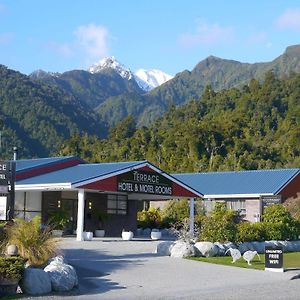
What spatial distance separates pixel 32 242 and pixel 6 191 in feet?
6.78

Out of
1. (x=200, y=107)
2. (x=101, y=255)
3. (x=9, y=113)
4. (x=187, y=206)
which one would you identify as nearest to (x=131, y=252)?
(x=101, y=255)

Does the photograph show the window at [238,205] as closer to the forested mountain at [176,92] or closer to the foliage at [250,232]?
the foliage at [250,232]

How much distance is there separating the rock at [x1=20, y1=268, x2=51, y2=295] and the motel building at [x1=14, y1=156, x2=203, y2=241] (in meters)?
15.4

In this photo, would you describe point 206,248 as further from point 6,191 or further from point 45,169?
point 45,169

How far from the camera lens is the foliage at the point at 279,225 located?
29.5 m

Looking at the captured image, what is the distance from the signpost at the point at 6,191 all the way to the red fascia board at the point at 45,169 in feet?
50.8

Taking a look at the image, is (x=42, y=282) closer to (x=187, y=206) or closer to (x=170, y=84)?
(x=187, y=206)

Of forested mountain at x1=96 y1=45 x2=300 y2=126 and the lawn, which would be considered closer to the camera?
the lawn

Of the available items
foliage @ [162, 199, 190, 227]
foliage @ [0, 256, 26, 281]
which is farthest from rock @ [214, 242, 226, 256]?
foliage @ [162, 199, 190, 227]

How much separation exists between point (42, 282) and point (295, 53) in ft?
543

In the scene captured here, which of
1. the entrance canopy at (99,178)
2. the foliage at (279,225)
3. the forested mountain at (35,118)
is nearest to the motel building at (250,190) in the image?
the entrance canopy at (99,178)

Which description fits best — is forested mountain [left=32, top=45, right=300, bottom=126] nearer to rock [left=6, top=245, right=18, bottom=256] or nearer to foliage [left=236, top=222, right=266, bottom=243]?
foliage [left=236, top=222, right=266, bottom=243]

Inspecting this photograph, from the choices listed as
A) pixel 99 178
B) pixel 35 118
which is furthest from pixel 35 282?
pixel 35 118

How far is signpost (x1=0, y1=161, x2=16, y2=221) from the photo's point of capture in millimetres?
17422
